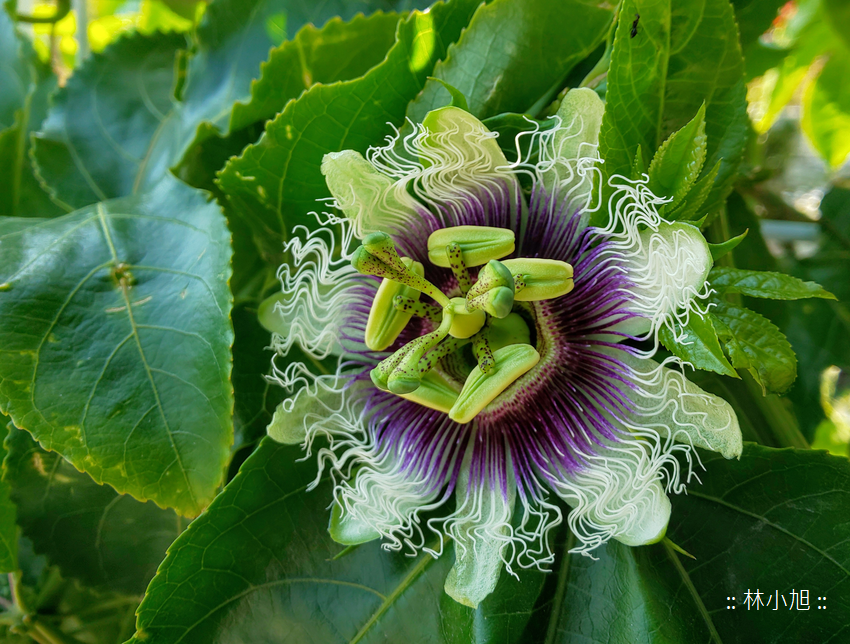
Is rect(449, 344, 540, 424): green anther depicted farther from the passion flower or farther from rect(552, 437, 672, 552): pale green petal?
rect(552, 437, 672, 552): pale green petal

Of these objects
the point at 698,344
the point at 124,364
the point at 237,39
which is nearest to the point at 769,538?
the point at 698,344

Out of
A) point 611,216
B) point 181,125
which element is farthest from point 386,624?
point 181,125

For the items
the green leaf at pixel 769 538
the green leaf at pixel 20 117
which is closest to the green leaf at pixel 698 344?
the green leaf at pixel 769 538

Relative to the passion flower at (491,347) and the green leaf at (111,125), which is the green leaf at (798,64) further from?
the green leaf at (111,125)

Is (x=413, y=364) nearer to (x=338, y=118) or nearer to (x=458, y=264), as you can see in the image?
(x=458, y=264)

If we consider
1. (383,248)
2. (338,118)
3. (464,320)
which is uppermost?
(338,118)

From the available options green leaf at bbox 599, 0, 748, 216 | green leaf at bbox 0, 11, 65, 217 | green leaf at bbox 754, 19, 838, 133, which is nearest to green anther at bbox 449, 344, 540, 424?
Result: green leaf at bbox 599, 0, 748, 216

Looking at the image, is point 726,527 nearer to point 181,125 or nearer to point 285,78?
point 285,78
